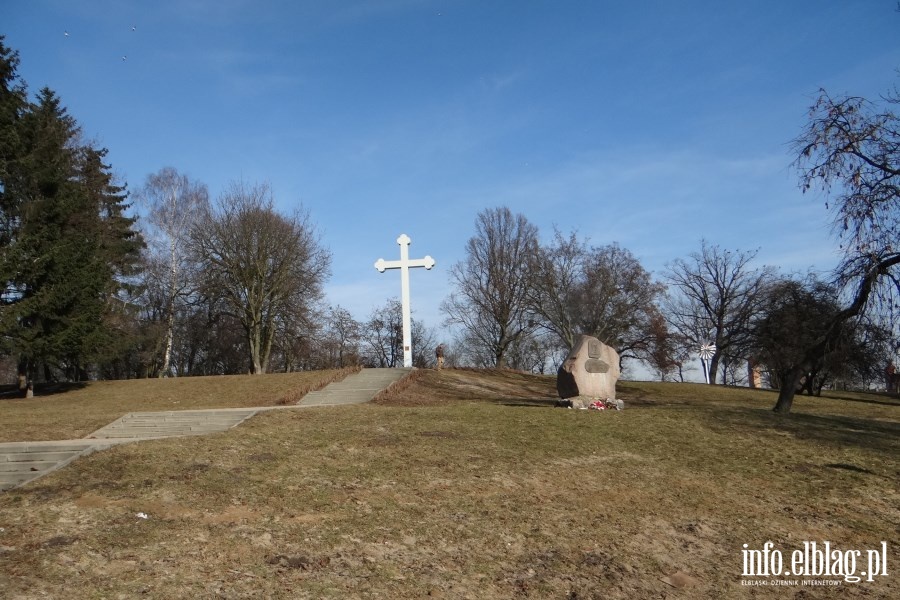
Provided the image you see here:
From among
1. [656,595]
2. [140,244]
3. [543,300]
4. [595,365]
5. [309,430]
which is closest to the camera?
[656,595]

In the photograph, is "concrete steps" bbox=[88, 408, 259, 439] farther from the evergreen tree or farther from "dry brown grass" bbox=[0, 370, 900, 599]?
the evergreen tree

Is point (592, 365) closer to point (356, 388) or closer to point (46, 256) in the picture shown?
point (356, 388)

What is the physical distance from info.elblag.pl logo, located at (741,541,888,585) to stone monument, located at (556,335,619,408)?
8.41m

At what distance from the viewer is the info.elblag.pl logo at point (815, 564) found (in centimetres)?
542

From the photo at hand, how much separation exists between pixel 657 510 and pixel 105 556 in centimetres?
541

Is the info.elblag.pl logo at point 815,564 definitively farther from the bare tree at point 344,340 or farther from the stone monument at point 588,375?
the bare tree at point 344,340

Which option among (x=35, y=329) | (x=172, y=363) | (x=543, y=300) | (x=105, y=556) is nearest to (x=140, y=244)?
(x=35, y=329)

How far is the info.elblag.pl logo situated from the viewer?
17.8 ft

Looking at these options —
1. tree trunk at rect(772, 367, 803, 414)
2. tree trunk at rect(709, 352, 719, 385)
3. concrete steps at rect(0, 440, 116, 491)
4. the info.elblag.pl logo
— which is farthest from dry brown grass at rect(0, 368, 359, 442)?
tree trunk at rect(709, 352, 719, 385)

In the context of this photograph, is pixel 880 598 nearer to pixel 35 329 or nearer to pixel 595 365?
pixel 595 365

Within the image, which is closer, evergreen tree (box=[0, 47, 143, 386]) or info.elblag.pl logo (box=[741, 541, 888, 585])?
info.elblag.pl logo (box=[741, 541, 888, 585])

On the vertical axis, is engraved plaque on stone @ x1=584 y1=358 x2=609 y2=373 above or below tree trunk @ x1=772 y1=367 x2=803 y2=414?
above

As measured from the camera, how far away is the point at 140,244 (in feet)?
98.2

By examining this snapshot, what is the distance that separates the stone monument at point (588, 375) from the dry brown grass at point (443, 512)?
9.98ft
